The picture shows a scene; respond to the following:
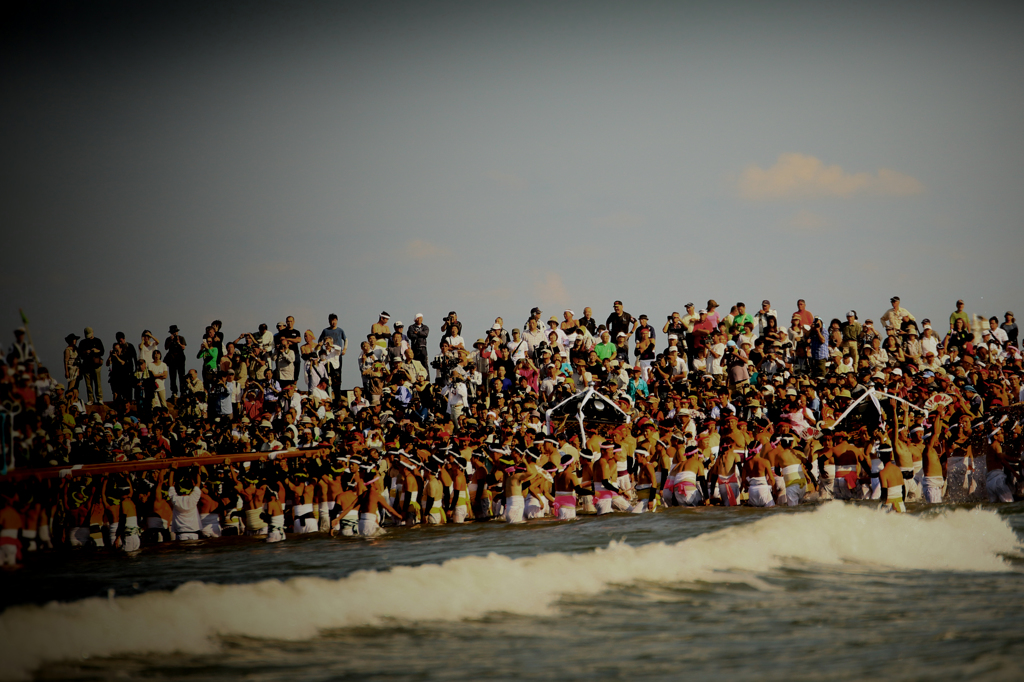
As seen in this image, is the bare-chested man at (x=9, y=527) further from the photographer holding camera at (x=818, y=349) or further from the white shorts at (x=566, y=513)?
the photographer holding camera at (x=818, y=349)

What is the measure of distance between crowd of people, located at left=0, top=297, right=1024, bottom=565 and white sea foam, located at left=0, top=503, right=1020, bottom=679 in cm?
171

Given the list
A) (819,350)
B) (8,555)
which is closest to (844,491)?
(819,350)

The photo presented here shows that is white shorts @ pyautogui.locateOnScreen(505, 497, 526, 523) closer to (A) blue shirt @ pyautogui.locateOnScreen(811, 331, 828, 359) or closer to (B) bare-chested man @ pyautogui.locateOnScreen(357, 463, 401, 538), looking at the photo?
(B) bare-chested man @ pyautogui.locateOnScreen(357, 463, 401, 538)

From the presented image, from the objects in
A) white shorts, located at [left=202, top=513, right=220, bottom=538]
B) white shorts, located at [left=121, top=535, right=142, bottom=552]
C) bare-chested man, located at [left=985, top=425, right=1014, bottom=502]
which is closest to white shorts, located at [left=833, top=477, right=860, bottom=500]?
bare-chested man, located at [left=985, top=425, right=1014, bottom=502]

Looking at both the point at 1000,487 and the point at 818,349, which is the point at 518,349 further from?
the point at 1000,487

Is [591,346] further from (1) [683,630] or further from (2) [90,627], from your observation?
(2) [90,627]

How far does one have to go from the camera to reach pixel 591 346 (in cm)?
2189

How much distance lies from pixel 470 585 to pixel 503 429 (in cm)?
580

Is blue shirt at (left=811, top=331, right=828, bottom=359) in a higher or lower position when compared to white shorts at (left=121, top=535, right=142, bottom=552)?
higher

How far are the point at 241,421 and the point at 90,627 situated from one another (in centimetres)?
948

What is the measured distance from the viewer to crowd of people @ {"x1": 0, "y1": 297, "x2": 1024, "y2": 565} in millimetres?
17406

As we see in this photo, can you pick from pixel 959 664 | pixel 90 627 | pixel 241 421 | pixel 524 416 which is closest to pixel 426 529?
pixel 524 416

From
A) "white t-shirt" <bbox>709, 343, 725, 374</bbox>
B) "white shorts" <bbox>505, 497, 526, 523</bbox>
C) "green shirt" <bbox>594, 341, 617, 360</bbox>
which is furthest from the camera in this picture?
"green shirt" <bbox>594, 341, 617, 360</bbox>

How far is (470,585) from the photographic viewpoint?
12492 mm
